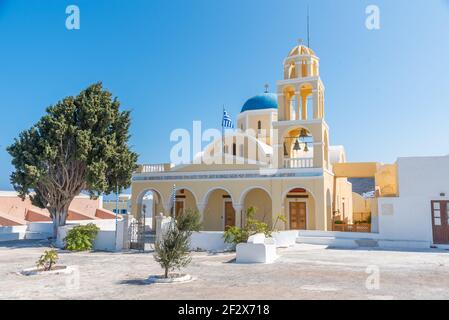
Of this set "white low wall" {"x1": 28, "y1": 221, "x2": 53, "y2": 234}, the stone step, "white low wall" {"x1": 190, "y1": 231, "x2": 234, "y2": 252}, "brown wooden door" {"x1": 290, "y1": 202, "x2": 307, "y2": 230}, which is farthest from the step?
the stone step

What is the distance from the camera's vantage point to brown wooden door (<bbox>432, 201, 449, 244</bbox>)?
56.0 feet

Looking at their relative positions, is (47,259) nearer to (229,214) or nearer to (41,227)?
(229,214)

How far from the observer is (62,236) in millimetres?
18344

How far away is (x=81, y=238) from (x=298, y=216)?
1165cm

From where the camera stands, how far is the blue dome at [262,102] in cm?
2745

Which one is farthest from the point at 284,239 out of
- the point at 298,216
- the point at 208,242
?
the point at 298,216

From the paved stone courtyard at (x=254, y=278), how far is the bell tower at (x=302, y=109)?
6.84 metres

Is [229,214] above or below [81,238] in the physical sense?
above

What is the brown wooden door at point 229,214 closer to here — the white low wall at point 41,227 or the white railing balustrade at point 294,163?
the white railing balustrade at point 294,163

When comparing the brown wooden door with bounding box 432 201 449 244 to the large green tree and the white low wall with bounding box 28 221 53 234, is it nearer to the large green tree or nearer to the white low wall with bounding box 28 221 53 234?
the large green tree

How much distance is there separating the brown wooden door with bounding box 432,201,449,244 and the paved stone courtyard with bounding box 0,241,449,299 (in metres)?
2.36

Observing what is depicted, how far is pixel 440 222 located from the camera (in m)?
17.2

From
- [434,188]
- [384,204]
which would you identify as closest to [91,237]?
[384,204]
